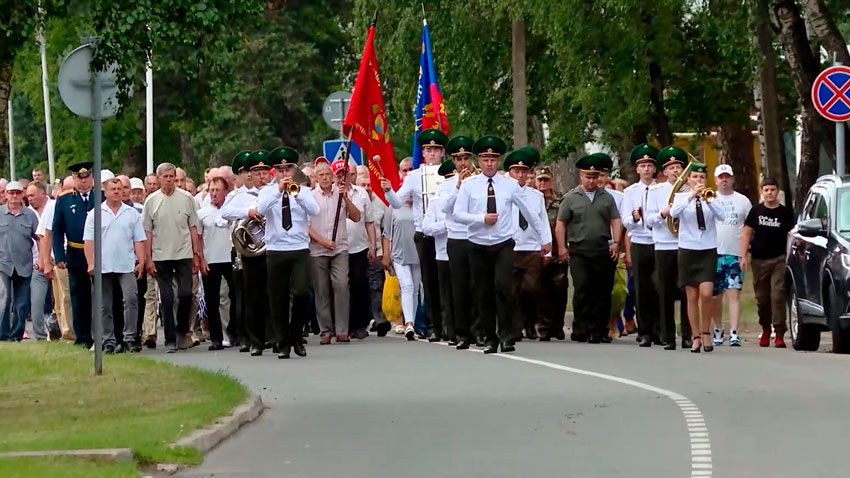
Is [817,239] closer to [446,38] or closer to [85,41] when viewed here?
[85,41]

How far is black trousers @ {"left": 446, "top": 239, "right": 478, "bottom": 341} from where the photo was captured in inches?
830

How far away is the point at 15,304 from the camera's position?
1038 inches

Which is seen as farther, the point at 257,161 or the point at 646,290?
the point at 646,290

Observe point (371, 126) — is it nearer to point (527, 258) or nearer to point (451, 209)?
point (527, 258)

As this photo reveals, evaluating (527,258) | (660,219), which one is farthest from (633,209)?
(527,258)

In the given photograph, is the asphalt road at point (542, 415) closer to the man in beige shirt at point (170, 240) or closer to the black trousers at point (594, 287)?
the man in beige shirt at point (170, 240)

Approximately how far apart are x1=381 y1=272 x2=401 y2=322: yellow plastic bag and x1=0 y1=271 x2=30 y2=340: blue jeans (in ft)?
14.6

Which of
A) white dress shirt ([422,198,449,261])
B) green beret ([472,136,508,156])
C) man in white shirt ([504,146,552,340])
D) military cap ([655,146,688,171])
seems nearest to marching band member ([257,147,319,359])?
green beret ([472,136,508,156])

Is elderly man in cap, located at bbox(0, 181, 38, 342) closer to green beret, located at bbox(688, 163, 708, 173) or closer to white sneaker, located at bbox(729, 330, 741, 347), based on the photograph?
white sneaker, located at bbox(729, 330, 741, 347)

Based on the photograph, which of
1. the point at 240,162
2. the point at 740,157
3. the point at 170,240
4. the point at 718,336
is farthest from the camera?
the point at 740,157

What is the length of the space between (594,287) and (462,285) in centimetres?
240

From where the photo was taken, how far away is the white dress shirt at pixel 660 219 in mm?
21656

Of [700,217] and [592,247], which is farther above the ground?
[700,217]

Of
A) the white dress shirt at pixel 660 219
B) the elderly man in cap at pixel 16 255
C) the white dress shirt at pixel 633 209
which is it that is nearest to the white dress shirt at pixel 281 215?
the white dress shirt at pixel 660 219
